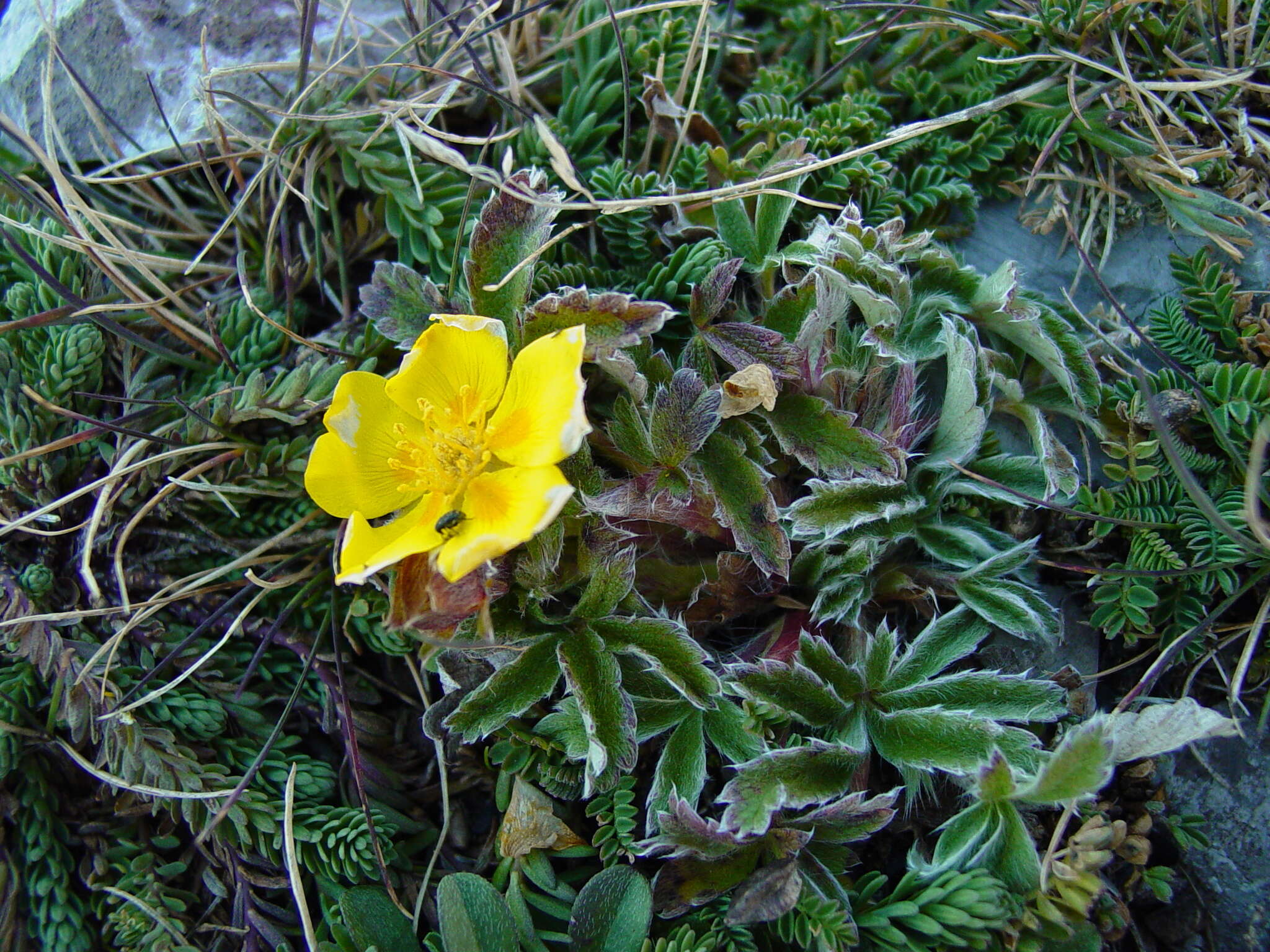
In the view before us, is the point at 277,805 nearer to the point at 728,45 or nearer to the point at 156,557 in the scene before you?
the point at 156,557

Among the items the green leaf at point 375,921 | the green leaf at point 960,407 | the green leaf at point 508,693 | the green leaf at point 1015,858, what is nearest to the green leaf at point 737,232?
the green leaf at point 960,407

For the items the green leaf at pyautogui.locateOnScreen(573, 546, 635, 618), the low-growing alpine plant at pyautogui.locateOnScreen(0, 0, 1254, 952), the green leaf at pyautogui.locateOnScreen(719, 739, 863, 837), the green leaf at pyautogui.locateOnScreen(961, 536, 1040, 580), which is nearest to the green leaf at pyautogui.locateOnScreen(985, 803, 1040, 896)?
the low-growing alpine plant at pyautogui.locateOnScreen(0, 0, 1254, 952)

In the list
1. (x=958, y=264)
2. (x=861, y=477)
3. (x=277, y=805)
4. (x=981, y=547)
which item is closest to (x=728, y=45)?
(x=958, y=264)

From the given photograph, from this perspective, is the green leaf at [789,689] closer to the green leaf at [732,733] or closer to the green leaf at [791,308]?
the green leaf at [732,733]

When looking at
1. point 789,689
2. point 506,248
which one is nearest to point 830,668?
point 789,689

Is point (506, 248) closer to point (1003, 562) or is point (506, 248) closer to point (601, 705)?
point (601, 705)

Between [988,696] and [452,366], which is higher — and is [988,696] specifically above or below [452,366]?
below

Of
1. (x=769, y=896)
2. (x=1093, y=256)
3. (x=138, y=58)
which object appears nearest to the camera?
(x=769, y=896)
